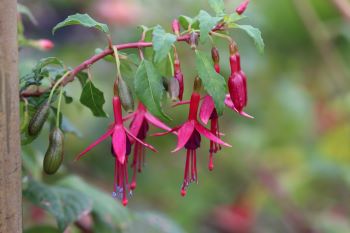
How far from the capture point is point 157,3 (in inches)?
94.7

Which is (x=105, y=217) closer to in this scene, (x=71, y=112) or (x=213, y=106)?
(x=213, y=106)

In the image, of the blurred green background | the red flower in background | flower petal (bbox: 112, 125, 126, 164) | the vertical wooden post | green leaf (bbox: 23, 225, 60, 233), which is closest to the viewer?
the vertical wooden post

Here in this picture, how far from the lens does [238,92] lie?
77 cm

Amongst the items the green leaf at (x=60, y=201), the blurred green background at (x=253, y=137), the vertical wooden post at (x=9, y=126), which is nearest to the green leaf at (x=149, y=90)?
the vertical wooden post at (x=9, y=126)

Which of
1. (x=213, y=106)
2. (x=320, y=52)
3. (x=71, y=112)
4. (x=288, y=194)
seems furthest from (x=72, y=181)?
(x=320, y=52)

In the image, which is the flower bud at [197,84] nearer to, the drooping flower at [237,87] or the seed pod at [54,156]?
the drooping flower at [237,87]

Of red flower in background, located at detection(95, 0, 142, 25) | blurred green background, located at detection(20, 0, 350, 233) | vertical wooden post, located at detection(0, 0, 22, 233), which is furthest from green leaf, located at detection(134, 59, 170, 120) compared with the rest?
red flower in background, located at detection(95, 0, 142, 25)

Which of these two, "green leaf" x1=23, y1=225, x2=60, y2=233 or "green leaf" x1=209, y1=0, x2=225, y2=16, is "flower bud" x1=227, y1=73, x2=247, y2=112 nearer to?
"green leaf" x1=209, y1=0, x2=225, y2=16

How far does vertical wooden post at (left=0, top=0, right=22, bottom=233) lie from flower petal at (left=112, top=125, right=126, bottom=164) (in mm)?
111

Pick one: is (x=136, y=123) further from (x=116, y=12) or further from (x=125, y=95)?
(x=116, y=12)

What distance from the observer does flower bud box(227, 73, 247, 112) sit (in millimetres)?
771

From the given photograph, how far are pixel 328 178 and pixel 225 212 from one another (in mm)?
354

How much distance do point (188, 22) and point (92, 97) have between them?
0.45 ft

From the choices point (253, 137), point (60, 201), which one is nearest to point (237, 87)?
point (60, 201)
